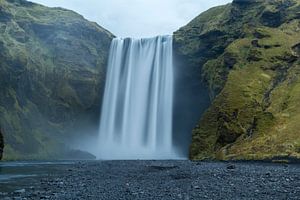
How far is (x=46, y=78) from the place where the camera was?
5177 inches

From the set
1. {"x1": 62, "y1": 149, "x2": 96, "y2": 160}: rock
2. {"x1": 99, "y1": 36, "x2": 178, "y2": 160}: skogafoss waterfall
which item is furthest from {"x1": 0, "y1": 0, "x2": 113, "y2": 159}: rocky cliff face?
{"x1": 99, "y1": 36, "x2": 178, "y2": 160}: skogafoss waterfall

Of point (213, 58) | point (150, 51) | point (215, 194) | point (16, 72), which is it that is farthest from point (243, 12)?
point (215, 194)

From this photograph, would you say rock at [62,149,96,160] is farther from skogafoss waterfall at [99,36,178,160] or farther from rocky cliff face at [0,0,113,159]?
skogafoss waterfall at [99,36,178,160]

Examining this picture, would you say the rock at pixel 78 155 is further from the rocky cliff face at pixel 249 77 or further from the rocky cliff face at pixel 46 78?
the rocky cliff face at pixel 249 77

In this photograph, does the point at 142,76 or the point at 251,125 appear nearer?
the point at 251,125

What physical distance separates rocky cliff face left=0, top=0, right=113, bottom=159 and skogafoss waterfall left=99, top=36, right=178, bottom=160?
334 inches

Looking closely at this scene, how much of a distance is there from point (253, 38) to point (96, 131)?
51.3 meters

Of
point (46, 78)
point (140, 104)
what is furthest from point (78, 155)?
point (46, 78)

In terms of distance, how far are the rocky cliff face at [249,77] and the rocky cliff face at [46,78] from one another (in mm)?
30146

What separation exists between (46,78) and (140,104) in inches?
1295

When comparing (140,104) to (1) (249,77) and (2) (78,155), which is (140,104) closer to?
(2) (78,155)

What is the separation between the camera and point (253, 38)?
105312 mm

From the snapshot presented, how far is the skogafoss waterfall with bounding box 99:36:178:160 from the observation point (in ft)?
365

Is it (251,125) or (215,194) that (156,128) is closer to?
(251,125)
